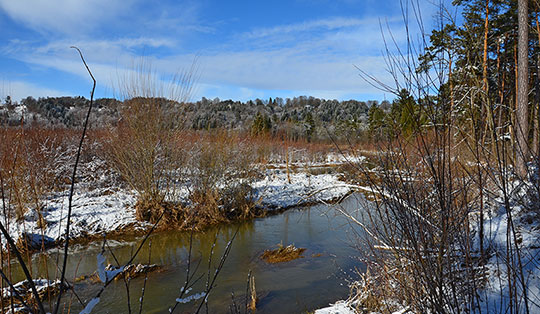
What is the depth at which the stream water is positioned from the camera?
17.0ft

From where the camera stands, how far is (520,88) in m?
7.85

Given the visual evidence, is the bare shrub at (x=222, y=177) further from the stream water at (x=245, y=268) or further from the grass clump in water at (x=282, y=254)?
the grass clump in water at (x=282, y=254)

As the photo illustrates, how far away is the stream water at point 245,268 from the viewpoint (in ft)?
17.0

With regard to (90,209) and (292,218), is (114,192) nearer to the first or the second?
(90,209)

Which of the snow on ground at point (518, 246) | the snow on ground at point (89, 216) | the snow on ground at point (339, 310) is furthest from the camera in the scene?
the snow on ground at point (89, 216)

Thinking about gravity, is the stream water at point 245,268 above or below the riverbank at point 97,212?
below

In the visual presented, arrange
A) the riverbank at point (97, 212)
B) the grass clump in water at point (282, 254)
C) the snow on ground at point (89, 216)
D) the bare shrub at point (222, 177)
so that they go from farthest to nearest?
1. the bare shrub at point (222, 177)
2. the snow on ground at point (89, 216)
3. the riverbank at point (97, 212)
4. the grass clump in water at point (282, 254)

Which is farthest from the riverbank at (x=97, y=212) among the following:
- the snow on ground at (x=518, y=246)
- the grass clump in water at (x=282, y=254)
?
the snow on ground at (x=518, y=246)

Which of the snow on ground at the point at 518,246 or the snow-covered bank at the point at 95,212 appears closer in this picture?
the snow on ground at the point at 518,246

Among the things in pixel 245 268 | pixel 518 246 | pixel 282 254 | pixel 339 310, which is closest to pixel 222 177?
pixel 282 254

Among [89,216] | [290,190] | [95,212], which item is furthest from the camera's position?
[290,190]

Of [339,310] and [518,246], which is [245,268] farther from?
[518,246]

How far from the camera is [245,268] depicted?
21.8 ft

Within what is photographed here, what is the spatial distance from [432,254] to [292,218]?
845 cm
